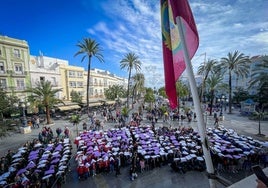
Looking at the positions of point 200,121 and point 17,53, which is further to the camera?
point 17,53

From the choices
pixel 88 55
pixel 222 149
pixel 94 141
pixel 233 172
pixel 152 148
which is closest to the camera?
pixel 233 172

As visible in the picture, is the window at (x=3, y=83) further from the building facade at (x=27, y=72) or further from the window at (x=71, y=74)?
the window at (x=71, y=74)

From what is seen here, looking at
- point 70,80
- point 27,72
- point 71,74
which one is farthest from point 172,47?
point 71,74

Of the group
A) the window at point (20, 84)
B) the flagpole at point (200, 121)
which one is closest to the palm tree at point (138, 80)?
the window at point (20, 84)

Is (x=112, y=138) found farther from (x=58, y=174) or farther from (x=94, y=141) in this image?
(x=58, y=174)

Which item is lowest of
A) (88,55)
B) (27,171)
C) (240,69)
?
(27,171)

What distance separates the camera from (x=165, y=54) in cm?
442

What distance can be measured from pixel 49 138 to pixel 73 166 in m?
8.23

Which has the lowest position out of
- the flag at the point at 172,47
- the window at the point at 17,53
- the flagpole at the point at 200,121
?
the flagpole at the point at 200,121

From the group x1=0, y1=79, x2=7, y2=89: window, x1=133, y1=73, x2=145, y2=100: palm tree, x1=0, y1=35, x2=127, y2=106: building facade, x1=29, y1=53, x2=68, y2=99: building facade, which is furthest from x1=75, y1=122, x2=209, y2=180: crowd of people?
x1=133, y1=73, x2=145, y2=100: palm tree

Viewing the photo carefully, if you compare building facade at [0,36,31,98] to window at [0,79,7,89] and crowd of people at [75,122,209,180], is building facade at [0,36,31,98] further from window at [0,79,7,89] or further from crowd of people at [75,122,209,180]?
crowd of people at [75,122,209,180]

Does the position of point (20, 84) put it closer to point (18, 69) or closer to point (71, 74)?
point (18, 69)

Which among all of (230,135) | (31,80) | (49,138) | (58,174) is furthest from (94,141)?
(31,80)

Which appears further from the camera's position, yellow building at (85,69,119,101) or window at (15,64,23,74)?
yellow building at (85,69,119,101)
